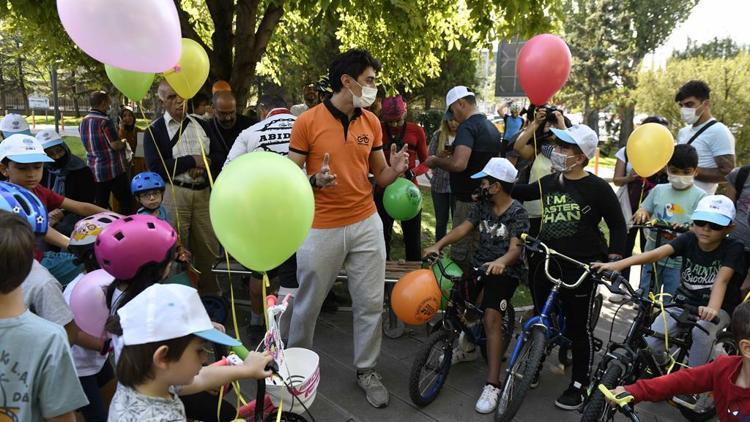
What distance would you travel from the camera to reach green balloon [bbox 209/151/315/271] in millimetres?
2047

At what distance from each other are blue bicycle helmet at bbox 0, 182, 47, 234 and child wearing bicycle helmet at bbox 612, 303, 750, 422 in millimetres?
2763

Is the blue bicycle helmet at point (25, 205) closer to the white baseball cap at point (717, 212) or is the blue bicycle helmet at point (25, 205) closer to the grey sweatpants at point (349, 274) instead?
the grey sweatpants at point (349, 274)

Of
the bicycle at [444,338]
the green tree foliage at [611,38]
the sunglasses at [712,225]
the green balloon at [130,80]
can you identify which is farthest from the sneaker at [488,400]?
the green tree foliage at [611,38]

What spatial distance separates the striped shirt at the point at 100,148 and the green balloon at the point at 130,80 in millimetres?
1404

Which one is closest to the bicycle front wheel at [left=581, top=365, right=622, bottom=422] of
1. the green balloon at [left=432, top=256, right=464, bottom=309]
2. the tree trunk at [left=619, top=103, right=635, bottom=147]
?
the green balloon at [left=432, top=256, right=464, bottom=309]

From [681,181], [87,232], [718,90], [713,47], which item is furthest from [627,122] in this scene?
[87,232]

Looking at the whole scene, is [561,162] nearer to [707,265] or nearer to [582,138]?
[582,138]

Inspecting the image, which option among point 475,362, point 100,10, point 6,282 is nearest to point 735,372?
point 475,362

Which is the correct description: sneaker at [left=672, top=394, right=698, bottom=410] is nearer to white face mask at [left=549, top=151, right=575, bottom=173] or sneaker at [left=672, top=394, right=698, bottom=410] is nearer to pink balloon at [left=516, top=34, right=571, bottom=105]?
white face mask at [left=549, top=151, right=575, bottom=173]

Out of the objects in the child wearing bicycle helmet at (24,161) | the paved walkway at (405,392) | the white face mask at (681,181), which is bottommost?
the paved walkway at (405,392)

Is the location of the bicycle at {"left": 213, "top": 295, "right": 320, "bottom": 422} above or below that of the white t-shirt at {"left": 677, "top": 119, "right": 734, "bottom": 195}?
below

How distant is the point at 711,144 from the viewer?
4.37m

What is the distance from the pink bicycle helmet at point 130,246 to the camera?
2330 mm

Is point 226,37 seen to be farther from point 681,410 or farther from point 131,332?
point 681,410
